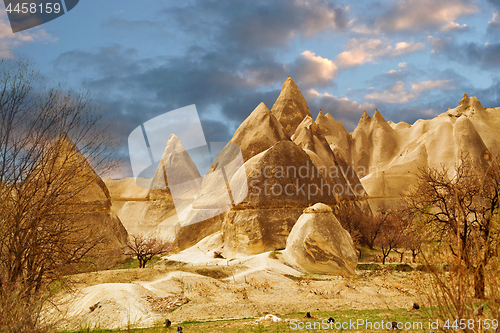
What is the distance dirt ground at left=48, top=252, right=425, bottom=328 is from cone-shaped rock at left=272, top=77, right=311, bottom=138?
26950 millimetres

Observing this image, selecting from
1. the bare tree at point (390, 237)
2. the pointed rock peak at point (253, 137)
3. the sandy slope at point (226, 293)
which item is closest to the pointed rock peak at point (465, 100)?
the pointed rock peak at point (253, 137)

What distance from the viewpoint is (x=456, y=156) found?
37656 mm

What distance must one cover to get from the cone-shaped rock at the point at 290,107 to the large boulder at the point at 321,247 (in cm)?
2538

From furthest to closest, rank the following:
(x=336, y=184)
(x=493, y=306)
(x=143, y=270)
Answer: (x=336, y=184), (x=143, y=270), (x=493, y=306)

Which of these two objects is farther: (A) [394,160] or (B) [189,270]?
(A) [394,160]

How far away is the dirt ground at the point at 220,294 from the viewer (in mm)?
7188

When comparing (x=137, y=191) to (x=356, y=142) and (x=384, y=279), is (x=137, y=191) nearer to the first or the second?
(x=356, y=142)

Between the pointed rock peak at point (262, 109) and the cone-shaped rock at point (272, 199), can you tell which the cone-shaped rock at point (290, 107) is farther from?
the cone-shaped rock at point (272, 199)

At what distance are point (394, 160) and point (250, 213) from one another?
35.3m

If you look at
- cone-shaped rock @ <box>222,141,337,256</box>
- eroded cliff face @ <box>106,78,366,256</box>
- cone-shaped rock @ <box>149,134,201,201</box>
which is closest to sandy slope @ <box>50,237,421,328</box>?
cone-shaped rock @ <box>222,141,337,256</box>

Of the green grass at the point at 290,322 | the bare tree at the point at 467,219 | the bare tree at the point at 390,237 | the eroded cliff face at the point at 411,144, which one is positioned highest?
the eroded cliff face at the point at 411,144

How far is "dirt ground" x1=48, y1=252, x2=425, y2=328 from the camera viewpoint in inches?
283

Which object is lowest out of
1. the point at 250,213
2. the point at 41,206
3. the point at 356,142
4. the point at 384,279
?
the point at 384,279

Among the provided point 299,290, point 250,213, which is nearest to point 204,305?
point 299,290
